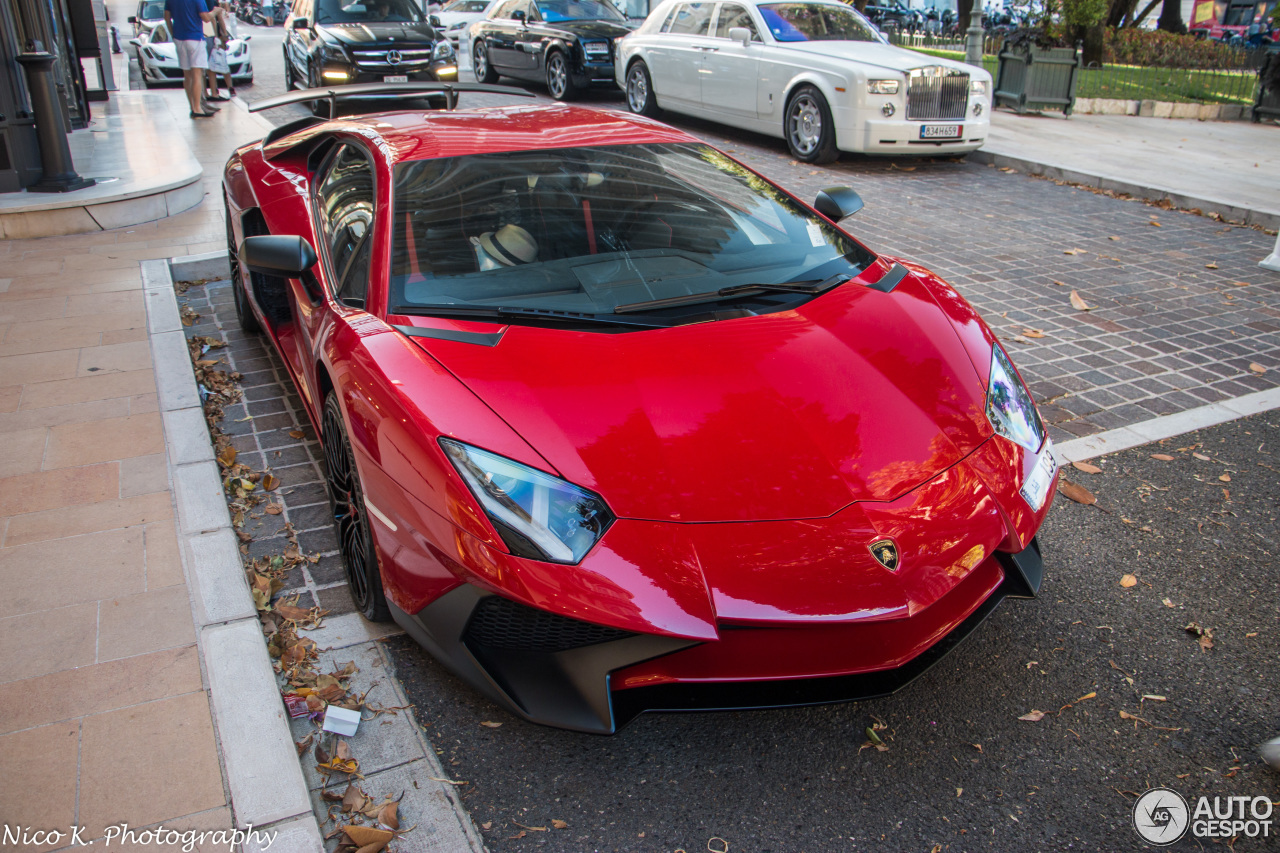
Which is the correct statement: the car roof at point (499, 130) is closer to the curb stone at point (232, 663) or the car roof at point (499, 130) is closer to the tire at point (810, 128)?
the curb stone at point (232, 663)

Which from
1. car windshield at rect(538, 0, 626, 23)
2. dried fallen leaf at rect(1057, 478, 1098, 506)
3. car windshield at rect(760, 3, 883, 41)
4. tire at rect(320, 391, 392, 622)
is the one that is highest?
car windshield at rect(538, 0, 626, 23)

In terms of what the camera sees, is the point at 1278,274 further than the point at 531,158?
Yes

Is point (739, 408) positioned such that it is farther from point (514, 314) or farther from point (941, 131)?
point (941, 131)

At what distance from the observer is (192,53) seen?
12.1 meters

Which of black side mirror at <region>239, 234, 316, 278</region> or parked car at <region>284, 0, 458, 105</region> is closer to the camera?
black side mirror at <region>239, 234, 316, 278</region>

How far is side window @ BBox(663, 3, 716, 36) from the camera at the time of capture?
11.6 m

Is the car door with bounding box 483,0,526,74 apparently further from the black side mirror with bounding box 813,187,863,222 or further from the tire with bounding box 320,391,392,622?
the tire with bounding box 320,391,392,622

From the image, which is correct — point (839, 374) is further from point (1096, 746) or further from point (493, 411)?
point (1096, 746)

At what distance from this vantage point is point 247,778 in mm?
2232

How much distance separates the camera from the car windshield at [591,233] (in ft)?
9.57

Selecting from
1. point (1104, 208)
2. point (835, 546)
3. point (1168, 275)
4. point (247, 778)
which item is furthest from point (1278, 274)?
point (247, 778)

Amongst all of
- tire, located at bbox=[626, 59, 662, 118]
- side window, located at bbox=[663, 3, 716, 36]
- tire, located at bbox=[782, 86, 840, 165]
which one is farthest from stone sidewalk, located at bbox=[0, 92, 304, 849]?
tire, located at bbox=[626, 59, 662, 118]

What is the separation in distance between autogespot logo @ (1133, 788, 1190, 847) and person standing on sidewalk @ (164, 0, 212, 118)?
13338 millimetres

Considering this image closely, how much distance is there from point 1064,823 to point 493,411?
5.57 ft
